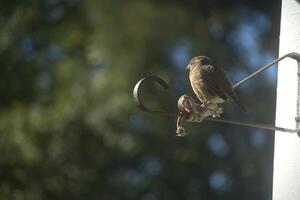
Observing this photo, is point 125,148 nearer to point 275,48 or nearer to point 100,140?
point 100,140

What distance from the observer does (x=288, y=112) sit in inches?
101

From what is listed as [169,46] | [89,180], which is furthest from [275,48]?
[89,180]

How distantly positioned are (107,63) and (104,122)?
2.32ft

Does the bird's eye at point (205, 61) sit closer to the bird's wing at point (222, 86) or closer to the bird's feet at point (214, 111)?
the bird's wing at point (222, 86)

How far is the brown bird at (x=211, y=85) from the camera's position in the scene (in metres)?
2.89

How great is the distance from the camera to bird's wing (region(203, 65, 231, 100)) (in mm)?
2887

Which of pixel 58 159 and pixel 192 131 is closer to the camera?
pixel 192 131

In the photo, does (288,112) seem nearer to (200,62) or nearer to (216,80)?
(216,80)

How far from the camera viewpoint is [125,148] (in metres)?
8.70

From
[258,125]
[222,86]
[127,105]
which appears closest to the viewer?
[258,125]

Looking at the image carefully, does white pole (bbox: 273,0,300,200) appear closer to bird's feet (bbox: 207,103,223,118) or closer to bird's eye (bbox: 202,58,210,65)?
bird's feet (bbox: 207,103,223,118)

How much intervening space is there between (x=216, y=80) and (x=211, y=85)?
30 millimetres

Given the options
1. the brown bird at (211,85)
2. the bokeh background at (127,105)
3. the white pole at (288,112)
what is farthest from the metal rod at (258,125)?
the bokeh background at (127,105)

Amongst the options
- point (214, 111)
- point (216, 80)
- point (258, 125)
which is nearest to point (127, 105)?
point (216, 80)
